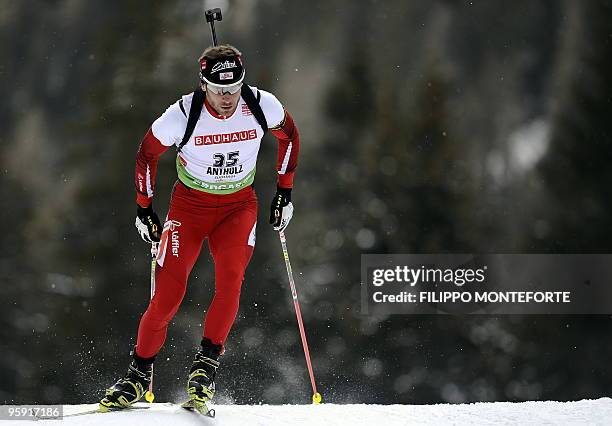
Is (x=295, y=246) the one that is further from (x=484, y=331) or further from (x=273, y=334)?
(x=484, y=331)

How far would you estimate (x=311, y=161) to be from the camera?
9430 millimetres

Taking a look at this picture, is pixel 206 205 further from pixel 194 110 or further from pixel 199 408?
pixel 199 408

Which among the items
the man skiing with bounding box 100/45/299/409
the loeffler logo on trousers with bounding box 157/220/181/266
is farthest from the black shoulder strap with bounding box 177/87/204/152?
the loeffler logo on trousers with bounding box 157/220/181/266

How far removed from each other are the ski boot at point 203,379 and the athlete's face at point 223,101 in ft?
3.79

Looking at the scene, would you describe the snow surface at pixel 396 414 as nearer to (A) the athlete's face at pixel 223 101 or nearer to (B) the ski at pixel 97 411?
(B) the ski at pixel 97 411

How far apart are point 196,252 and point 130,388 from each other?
2.49 ft

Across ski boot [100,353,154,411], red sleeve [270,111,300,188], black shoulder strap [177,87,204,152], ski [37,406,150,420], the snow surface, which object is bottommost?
the snow surface

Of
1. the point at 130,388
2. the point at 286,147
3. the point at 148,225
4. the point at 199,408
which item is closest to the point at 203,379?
the point at 199,408

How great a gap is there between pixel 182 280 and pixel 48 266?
5.57m

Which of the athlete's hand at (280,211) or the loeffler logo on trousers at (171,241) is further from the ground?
the athlete's hand at (280,211)

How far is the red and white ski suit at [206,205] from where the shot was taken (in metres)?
4.46

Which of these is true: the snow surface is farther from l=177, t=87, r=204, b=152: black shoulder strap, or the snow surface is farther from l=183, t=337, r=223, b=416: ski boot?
l=177, t=87, r=204, b=152: black shoulder strap

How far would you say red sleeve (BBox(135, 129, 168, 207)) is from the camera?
177 inches

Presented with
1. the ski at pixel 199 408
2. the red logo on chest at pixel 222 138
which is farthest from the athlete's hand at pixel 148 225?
the ski at pixel 199 408
